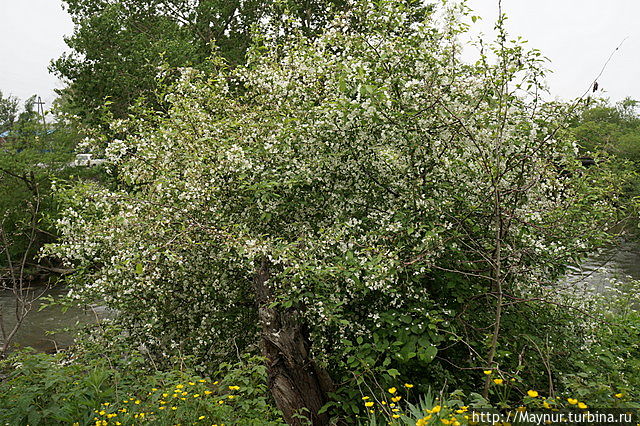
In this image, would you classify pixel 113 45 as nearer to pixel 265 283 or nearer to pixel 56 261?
pixel 56 261

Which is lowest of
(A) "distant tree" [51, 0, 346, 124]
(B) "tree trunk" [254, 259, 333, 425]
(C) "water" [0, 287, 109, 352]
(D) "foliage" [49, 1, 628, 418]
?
(C) "water" [0, 287, 109, 352]

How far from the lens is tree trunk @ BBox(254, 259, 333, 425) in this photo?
4.58m

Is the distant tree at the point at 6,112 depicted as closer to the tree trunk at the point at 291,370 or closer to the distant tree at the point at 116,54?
the distant tree at the point at 116,54

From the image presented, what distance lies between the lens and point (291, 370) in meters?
4.74

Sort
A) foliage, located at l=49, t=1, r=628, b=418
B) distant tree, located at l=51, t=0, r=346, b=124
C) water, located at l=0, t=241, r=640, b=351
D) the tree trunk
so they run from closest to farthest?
foliage, located at l=49, t=1, r=628, b=418
the tree trunk
water, located at l=0, t=241, r=640, b=351
distant tree, located at l=51, t=0, r=346, b=124

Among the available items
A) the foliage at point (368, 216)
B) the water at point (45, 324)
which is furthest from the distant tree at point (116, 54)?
the foliage at point (368, 216)

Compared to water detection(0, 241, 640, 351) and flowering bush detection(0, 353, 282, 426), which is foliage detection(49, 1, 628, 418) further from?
water detection(0, 241, 640, 351)

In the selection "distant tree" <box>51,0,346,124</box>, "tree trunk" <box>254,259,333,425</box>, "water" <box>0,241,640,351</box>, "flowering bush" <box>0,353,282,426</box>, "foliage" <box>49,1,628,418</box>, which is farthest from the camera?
"distant tree" <box>51,0,346,124</box>

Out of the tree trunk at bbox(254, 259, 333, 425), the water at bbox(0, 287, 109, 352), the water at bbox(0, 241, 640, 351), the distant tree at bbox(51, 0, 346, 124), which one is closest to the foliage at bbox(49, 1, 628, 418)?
the tree trunk at bbox(254, 259, 333, 425)

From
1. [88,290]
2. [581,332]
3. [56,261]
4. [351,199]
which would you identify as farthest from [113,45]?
[581,332]

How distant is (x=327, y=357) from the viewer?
189 inches

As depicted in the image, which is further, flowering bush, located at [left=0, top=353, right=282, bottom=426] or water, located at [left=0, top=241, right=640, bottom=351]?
water, located at [left=0, top=241, right=640, bottom=351]

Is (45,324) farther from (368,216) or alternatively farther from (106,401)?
(368,216)

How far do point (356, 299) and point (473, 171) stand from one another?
5.70ft
